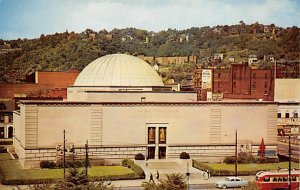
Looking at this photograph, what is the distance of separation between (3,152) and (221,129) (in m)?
10.4

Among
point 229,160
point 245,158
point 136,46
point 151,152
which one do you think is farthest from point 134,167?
point 136,46

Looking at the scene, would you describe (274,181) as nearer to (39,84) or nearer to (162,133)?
(162,133)

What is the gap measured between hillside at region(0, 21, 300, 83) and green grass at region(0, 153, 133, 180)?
24.6 feet

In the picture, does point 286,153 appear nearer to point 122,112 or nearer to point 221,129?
point 221,129

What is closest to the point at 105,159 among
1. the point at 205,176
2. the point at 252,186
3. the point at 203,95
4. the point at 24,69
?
the point at 205,176

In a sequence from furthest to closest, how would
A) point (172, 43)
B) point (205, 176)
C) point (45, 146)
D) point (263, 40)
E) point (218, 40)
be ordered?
point (172, 43)
point (218, 40)
point (263, 40)
point (45, 146)
point (205, 176)

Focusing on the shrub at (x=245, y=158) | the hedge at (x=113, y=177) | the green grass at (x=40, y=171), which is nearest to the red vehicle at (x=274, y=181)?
the hedge at (x=113, y=177)

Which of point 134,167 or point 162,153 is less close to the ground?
point 162,153

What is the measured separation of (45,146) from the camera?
20688 mm

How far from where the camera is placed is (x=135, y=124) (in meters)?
22.2

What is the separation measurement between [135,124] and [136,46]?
20.8m

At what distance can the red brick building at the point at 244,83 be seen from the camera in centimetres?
3650

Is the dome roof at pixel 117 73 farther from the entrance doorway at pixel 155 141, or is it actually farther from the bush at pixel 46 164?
the bush at pixel 46 164

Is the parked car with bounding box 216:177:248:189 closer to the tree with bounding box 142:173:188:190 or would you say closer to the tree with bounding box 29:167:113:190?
the tree with bounding box 142:173:188:190
